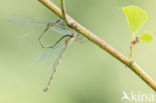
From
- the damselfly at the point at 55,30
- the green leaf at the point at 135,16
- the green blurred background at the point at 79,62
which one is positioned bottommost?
the green blurred background at the point at 79,62

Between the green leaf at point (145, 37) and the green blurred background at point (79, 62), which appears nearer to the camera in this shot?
the green leaf at point (145, 37)

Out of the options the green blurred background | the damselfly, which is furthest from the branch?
the green blurred background

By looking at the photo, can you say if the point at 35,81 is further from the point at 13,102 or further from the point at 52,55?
the point at 52,55

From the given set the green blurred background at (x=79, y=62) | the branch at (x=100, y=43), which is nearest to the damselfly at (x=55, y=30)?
the branch at (x=100, y=43)

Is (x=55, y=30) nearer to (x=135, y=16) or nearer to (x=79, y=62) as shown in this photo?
(x=135, y=16)

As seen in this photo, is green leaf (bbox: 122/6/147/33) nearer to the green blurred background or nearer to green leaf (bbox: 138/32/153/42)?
green leaf (bbox: 138/32/153/42)

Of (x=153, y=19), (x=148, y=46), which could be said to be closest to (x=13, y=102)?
(x=148, y=46)

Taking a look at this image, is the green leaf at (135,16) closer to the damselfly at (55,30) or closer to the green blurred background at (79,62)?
the damselfly at (55,30)

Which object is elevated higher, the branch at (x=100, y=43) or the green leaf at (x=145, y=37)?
the branch at (x=100, y=43)
